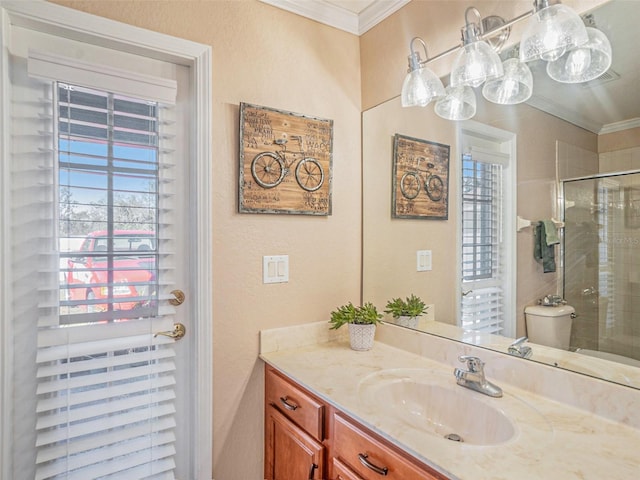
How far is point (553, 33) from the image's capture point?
1.07m

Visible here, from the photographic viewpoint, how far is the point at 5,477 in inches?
47.4

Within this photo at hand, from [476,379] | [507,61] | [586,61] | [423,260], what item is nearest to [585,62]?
[586,61]

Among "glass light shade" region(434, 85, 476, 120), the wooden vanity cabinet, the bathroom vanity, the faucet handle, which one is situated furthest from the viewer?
"glass light shade" region(434, 85, 476, 120)

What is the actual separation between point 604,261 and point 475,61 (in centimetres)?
76

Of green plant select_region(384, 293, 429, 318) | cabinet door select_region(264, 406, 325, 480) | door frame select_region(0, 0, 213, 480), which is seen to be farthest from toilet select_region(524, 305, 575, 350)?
door frame select_region(0, 0, 213, 480)

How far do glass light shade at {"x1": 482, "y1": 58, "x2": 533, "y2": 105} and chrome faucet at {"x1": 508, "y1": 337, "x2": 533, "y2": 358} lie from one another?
2.72 feet

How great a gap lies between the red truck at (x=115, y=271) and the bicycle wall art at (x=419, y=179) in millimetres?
1122

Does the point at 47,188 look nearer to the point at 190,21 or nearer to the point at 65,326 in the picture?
the point at 65,326

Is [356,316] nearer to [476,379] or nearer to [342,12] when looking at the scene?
[476,379]

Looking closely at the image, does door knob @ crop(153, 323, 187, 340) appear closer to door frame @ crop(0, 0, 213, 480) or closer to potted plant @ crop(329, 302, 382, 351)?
door frame @ crop(0, 0, 213, 480)

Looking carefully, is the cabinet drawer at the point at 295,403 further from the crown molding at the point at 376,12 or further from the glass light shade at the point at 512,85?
the crown molding at the point at 376,12

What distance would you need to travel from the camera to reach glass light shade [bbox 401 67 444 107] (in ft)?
4.87

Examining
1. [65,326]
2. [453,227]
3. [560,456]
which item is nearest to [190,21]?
[65,326]

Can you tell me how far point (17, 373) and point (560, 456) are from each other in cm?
164
